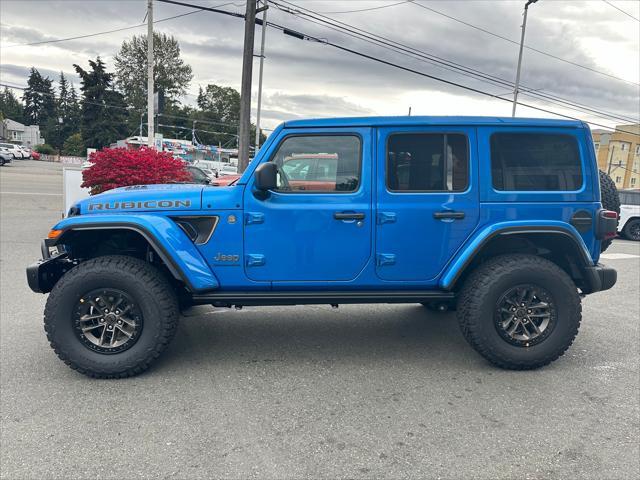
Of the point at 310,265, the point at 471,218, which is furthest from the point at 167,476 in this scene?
the point at 471,218

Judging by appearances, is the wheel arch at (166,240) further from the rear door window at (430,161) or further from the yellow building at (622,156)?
the yellow building at (622,156)

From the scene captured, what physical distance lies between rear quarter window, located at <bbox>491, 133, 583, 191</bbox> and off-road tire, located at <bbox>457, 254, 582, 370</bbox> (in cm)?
62

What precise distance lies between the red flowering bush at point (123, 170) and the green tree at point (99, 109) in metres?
78.0

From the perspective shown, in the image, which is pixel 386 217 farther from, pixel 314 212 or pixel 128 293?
pixel 128 293

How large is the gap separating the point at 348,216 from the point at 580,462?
2133 millimetres

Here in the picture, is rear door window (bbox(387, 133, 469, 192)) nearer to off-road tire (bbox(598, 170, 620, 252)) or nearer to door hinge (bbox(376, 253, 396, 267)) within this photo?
door hinge (bbox(376, 253, 396, 267))

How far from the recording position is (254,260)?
3.67 m

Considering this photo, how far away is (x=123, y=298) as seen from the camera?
360 cm

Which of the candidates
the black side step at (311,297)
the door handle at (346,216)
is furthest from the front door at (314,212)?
the black side step at (311,297)

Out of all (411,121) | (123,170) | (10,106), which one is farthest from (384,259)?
(10,106)

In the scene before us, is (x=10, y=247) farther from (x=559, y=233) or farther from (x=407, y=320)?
(x=559, y=233)

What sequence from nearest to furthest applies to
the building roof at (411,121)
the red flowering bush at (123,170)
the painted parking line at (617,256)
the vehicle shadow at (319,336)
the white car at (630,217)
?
1. the building roof at (411,121)
2. the vehicle shadow at (319,336)
3. the red flowering bush at (123,170)
4. the painted parking line at (617,256)
5. the white car at (630,217)

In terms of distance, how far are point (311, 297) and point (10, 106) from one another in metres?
133

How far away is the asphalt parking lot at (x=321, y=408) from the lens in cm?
264
